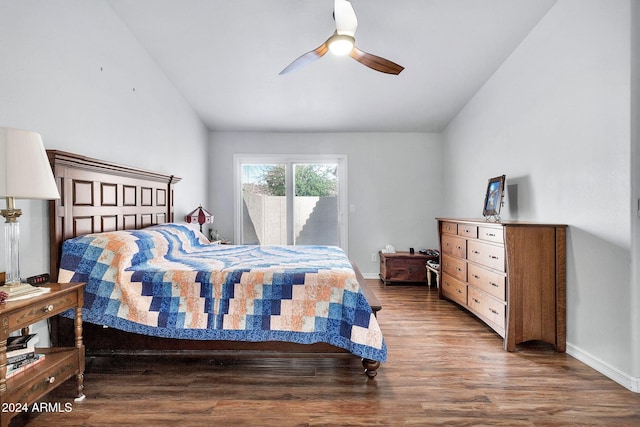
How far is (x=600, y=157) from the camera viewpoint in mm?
2186

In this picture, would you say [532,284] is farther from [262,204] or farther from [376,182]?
[262,204]

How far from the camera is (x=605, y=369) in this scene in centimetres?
210

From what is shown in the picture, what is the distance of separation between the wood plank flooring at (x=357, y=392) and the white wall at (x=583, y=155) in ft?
1.11

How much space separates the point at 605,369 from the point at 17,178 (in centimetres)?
344

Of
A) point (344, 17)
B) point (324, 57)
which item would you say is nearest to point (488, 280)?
point (344, 17)

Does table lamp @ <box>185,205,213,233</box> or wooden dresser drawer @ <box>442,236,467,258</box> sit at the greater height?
table lamp @ <box>185,205,213,233</box>

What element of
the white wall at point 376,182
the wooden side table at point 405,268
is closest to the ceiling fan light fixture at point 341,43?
the white wall at point 376,182

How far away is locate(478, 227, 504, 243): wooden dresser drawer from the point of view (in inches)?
102

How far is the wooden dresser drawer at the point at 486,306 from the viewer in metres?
2.60

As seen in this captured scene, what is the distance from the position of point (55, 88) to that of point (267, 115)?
2.65 meters

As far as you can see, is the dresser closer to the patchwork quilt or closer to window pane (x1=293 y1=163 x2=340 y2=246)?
the patchwork quilt

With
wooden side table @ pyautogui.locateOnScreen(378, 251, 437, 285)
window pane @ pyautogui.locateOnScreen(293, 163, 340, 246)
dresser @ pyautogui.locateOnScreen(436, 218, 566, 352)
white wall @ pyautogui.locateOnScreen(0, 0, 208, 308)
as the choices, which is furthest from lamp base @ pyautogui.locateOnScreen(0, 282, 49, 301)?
wooden side table @ pyautogui.locateOnScreen(378, 251, 437, 285)

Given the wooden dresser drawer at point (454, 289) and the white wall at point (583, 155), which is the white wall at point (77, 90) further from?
the white wall at point (583, 155)

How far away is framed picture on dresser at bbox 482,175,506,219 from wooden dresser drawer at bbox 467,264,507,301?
557 mm
